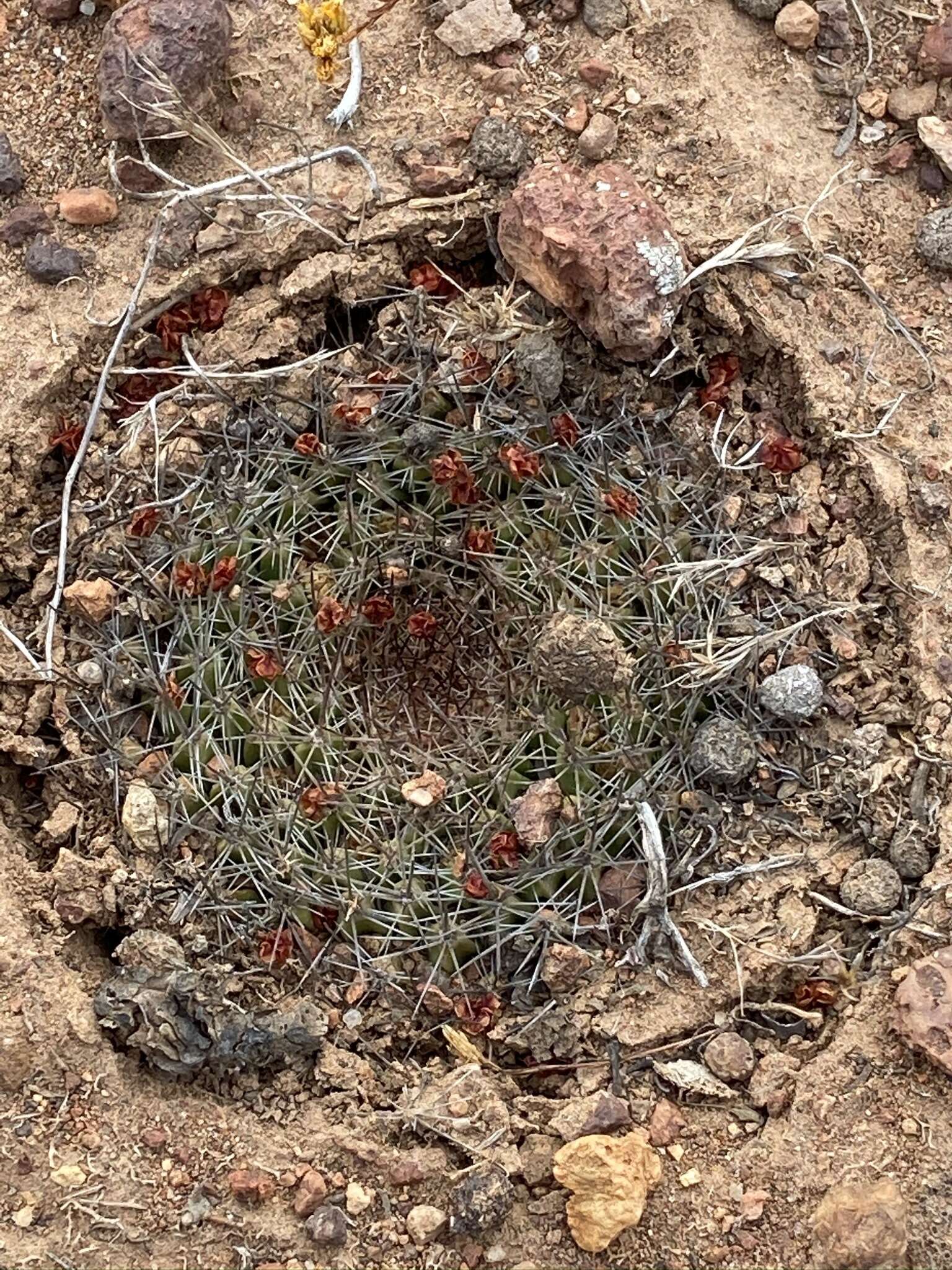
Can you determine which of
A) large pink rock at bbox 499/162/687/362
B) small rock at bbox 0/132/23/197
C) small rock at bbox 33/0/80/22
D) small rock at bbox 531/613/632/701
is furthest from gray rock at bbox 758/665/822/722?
small rock at bbox 33/0/80/22

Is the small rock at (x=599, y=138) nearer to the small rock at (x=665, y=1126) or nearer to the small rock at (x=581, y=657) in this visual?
the small rock at (x=581, y=657)

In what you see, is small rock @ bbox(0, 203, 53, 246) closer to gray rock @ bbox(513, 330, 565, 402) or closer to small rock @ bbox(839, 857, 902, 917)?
gray rock @ bbox(513, 330, 565, 402)

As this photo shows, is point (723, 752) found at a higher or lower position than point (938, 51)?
lower

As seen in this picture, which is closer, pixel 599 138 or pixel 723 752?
pixel 723 752

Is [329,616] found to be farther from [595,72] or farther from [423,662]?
[595,72]

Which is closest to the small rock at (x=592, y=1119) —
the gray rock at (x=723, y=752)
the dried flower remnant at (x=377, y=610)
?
the gray rock at (x=723, y=752)

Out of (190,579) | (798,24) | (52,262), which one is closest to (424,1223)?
(190,579)
